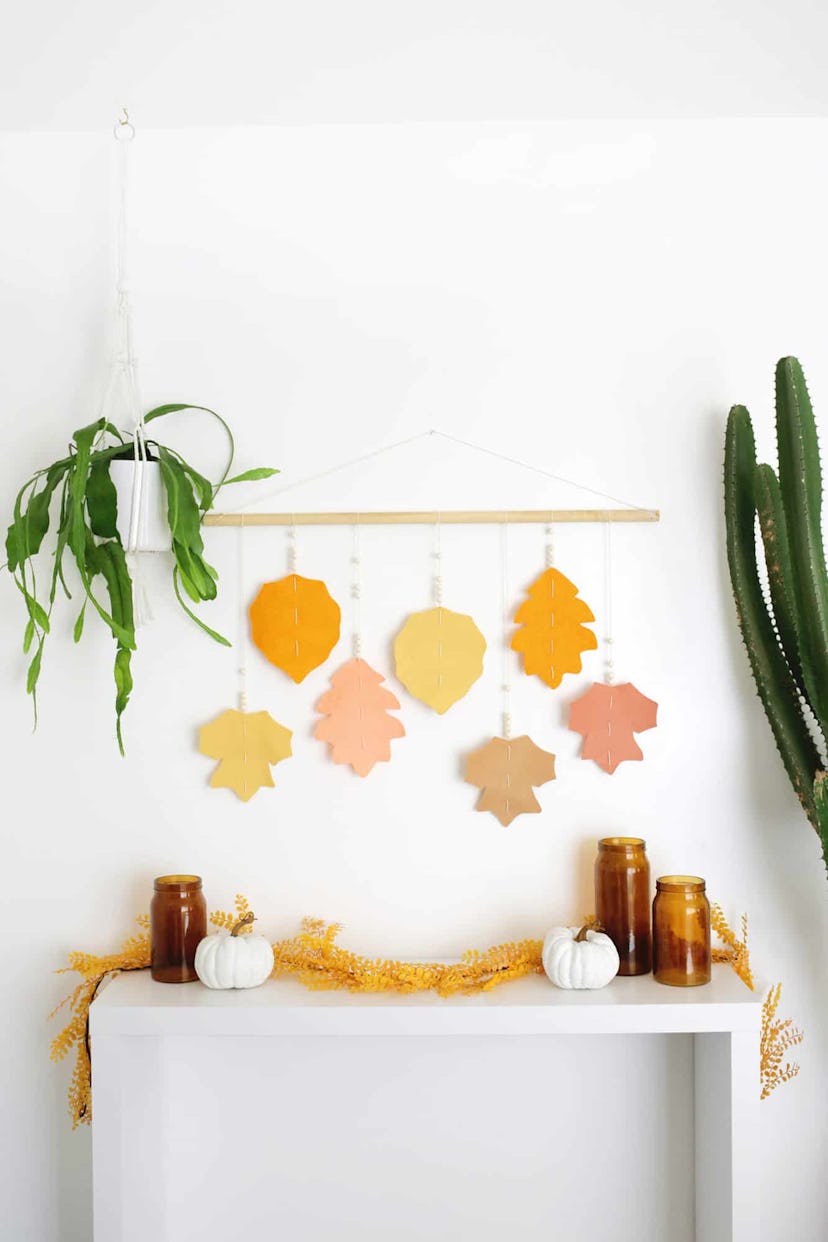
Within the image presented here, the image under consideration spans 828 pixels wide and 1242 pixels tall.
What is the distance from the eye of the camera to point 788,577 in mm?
1729

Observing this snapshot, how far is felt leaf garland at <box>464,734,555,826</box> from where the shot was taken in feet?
6.07

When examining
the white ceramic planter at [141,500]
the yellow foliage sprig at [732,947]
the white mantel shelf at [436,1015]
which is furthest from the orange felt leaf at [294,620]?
the yellow foliage sprig at [732,947]

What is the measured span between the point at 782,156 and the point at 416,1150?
5.92ft

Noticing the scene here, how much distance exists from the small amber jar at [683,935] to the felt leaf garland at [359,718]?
0.51m

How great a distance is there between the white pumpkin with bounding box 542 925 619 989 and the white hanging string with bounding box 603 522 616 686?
43 cm

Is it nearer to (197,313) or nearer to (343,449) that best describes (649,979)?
(343,449)

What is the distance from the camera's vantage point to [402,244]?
6.15ft

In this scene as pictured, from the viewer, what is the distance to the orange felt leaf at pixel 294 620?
1.84m

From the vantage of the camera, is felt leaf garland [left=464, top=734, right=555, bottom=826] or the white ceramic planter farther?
felt leaf garland [left=464, top=734, right=555, bottom=826]

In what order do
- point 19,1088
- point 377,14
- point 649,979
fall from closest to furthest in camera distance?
point 377,14 → point 649,979 → point 19,1088

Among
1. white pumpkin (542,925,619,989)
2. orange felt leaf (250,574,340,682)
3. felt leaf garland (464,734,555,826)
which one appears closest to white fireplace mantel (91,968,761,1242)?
white pumpkin (542,925,619,989)

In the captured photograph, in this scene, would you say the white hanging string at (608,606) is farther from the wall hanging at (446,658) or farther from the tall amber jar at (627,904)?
the tall amber jar at (627,904)

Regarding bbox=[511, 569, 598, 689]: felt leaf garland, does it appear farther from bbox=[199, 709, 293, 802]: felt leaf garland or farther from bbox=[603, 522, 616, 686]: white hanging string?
bbox=[199, 709, 293, 802]: felt leaf garland

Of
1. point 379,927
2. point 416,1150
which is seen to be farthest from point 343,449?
point 416,1150
